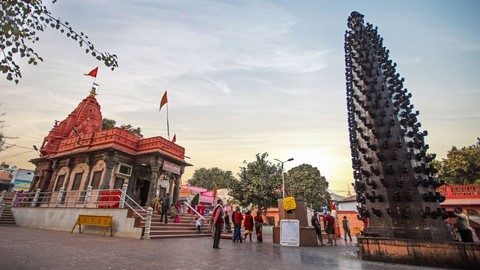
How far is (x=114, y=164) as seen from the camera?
18.3 meters

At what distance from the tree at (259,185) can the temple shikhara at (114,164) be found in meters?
8.57

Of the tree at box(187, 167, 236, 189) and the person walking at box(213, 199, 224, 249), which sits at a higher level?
the tree at box(187, 167, 236, 189)

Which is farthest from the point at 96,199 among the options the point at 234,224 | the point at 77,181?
the point at 234,224

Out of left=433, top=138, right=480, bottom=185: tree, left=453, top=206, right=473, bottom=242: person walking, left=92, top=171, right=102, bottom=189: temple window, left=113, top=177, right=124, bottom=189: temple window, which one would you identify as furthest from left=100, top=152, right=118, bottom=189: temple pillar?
left=433, top=138, right=480, bottom=185: tree

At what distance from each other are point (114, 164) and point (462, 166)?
122ft

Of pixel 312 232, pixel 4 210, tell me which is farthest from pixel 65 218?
pixel 312 232

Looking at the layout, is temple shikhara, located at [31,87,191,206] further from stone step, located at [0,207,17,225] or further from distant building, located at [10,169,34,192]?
distant building, located at [10,169,34,192]

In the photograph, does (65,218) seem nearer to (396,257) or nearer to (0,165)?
(396,257)

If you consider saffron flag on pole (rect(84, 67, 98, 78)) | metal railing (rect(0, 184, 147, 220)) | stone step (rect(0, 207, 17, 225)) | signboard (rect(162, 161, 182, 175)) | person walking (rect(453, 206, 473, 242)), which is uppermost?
saffron flag on pole (rect(84, 67, 98, 78))

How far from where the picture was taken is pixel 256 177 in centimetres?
2686

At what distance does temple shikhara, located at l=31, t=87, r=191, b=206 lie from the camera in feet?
59.9

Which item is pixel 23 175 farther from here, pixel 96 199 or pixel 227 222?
pixel 227 222

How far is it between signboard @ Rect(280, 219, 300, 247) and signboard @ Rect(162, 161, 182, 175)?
1176 centimetres

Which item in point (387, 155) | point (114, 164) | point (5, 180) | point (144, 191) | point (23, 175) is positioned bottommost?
point (144, 191)
